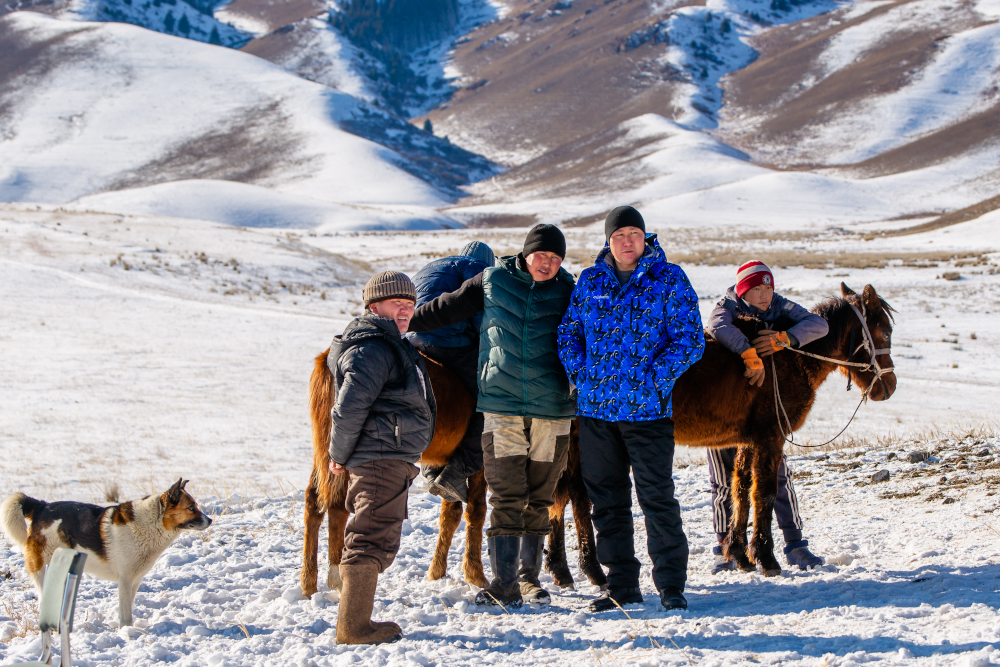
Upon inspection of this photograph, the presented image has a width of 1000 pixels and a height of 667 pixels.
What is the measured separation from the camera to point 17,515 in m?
4.21

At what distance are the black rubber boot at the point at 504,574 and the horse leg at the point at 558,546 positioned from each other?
59 centimetres

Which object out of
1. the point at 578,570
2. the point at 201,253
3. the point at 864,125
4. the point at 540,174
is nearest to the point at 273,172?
the point at 540,174

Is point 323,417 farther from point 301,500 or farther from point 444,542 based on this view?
point 301,500

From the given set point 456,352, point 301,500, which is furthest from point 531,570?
point 301,500

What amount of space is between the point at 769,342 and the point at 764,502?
1004 mm

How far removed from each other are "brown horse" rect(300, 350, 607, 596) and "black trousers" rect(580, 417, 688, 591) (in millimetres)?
562

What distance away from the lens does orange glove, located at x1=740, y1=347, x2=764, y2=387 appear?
4.65m

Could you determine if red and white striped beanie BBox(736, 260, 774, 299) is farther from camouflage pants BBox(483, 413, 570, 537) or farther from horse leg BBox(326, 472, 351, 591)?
horse leg BBox(326, 472, 351, 591)

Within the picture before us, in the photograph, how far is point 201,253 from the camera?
87.4 ft

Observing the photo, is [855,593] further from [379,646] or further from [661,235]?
[661,235]

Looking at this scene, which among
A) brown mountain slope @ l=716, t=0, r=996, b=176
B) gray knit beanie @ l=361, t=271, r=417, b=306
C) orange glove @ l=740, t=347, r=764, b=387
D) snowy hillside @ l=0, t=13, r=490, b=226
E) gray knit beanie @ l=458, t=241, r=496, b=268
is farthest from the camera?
brown mountain slope @ l=716, t=0, r=996, b=176

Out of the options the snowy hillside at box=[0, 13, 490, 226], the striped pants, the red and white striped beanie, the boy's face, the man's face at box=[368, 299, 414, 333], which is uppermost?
the snowy hillside at box=[0, 13, 490, 226]

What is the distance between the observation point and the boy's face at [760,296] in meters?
5.04

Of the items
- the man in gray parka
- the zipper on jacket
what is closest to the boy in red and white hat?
the zipper on jacket
